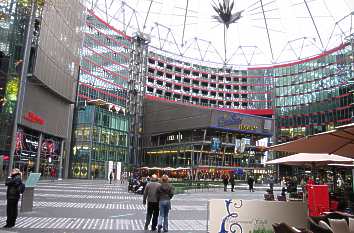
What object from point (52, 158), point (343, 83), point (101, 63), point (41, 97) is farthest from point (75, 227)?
point (343, 83)

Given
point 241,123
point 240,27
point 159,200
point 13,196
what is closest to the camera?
point 13,196

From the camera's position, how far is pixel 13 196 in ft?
36.2

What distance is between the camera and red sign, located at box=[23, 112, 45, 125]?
4670 centimetres

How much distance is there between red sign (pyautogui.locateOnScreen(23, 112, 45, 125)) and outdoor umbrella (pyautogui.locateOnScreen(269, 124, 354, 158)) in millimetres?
42730

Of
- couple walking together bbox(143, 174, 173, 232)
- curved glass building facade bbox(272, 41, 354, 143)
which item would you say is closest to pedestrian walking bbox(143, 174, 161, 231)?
couple walking together bbox(143, 174, 173, 232)

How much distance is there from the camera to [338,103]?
88750 millimetres

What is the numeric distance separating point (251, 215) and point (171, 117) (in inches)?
3007

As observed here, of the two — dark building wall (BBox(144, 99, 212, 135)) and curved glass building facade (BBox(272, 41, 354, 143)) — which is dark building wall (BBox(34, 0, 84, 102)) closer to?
dark building wall (BBox(144, 99, 212, 135))

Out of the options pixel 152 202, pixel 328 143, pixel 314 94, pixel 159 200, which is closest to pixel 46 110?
pixel 152 202

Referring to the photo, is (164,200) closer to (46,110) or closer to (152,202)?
(152,202)

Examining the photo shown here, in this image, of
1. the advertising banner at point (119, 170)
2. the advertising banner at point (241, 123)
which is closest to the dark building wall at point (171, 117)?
the advertising banner at point (241, 123)

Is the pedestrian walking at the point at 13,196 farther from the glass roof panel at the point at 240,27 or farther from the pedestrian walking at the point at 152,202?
the glass roof panel at the point at 240,27

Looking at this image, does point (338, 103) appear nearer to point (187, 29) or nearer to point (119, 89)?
point (187, 29)

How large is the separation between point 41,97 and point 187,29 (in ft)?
189
